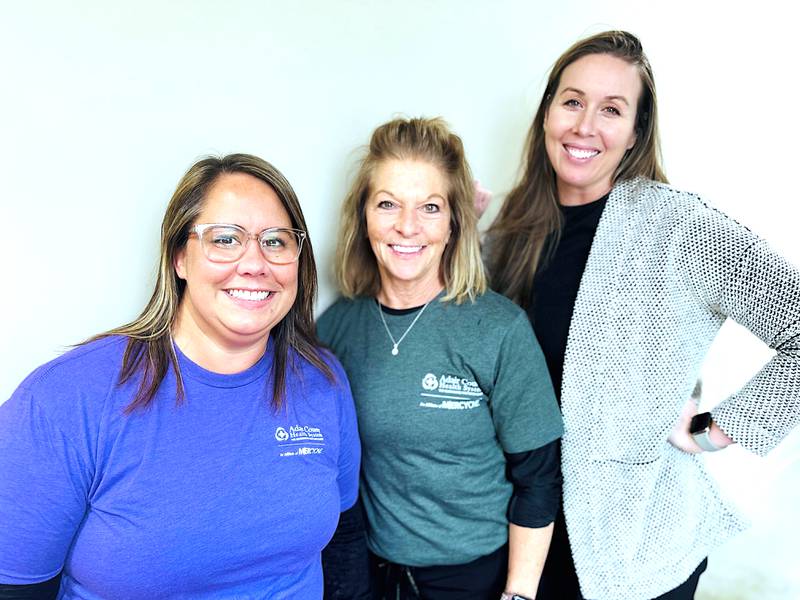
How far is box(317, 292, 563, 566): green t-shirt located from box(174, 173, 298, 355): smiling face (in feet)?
1.31

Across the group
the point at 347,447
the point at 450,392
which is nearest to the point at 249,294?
the point at 347,447

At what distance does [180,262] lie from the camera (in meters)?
1.29

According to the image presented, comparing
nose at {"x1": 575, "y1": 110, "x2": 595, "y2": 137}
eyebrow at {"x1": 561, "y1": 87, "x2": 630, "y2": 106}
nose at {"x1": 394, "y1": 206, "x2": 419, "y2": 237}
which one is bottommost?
nose at {"x1": 394, "y1": 206, "x2": 419, "y2": 237}

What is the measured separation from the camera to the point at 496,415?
155 cm

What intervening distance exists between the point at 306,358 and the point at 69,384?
19.9 inches

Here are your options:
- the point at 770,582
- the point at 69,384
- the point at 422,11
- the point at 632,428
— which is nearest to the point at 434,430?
the point at 632,428

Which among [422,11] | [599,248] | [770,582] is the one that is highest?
[422,11]

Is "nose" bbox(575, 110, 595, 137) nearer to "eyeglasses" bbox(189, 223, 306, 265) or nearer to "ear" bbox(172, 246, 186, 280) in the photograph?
"eyeglasses" bbox(189, 223, 306, 265)

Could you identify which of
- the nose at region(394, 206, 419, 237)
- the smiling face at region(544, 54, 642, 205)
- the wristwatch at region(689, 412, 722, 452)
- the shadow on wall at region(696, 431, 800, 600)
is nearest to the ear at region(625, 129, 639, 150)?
the smiling face at region(544, 54, 642, 205)

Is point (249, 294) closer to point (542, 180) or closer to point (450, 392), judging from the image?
point (450, 392)

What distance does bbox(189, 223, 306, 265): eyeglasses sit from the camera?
4.09ft

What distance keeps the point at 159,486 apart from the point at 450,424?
0.68 metres

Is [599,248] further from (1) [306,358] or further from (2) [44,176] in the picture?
(2) [44,176]

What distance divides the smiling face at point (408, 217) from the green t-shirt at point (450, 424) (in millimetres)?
152
